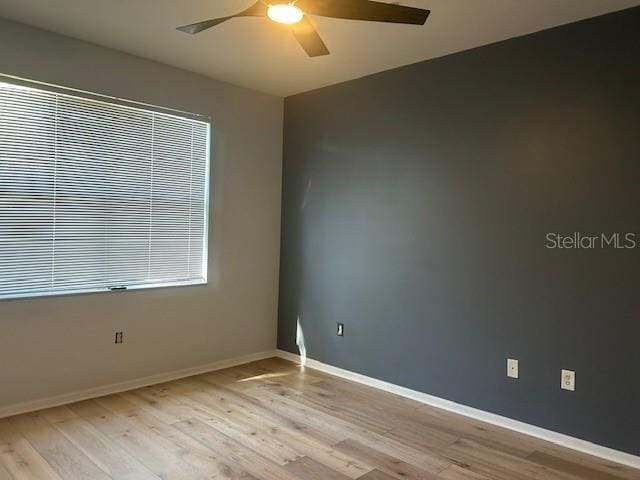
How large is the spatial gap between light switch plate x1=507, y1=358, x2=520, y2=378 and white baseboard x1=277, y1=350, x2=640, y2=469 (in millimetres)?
287

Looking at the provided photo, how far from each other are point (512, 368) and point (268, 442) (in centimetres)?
160

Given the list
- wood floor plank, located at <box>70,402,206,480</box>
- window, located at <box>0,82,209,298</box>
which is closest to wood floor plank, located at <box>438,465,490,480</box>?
wood floor plank, located at <box>70,402,206,480</box>

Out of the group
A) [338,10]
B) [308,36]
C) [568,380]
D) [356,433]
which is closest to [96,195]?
[308,36]

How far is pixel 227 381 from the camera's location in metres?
3.86

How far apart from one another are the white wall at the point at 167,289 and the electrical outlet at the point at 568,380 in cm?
258

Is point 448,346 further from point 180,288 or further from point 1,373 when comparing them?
point 1,373

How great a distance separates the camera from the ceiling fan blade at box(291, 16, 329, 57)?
2.25m

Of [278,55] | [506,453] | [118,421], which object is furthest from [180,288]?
[506,453]

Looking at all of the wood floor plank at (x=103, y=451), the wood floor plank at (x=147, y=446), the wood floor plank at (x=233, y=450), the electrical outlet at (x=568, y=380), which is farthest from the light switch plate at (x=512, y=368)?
the wood floor plank at (x=103, y=451)

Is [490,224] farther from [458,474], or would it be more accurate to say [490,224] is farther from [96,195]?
[96,195]

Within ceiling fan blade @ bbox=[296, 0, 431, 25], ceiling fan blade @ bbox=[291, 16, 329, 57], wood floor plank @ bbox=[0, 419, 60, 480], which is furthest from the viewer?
wood floor plank @ bbox=[0, 419, 60, 480]

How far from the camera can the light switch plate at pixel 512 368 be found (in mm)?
3076

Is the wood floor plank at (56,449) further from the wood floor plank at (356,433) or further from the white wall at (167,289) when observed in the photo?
the wood floor plank at (356,433)

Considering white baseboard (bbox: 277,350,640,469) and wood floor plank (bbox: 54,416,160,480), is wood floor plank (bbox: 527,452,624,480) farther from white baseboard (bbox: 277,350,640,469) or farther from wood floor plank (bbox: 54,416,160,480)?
wood floor plank (bbox: 54,416,160,480)
